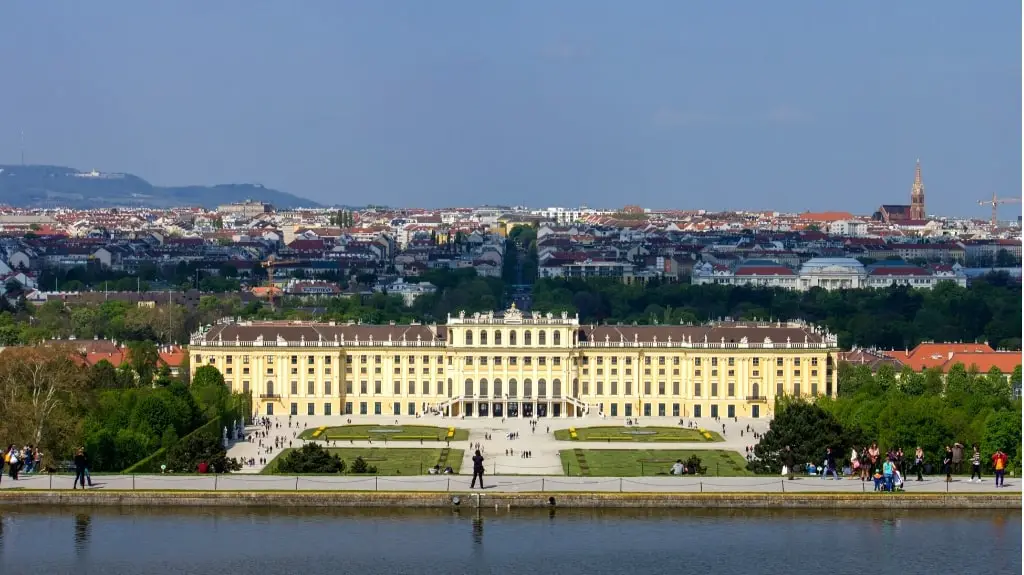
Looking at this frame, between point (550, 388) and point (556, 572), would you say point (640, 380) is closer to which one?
point (550, 388)

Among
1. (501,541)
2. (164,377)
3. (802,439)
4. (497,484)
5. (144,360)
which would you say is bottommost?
(501,541)

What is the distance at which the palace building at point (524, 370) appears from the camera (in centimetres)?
8456

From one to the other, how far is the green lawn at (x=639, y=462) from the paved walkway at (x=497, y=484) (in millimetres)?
3664

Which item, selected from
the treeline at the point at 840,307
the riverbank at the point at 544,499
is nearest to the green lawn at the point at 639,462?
the riverbank at the point at 544,499

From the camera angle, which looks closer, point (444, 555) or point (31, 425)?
point (444, 555)

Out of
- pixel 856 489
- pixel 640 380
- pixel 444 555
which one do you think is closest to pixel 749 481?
pixel 856 489

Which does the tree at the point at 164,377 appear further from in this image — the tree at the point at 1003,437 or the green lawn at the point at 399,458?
the tree at the point at 1003,437

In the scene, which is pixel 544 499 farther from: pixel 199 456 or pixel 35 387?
pixel 35 387

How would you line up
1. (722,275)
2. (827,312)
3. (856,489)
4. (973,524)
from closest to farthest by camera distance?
1. (973,524)
2. (856,489)
3. (827,312)
4. (722,275)

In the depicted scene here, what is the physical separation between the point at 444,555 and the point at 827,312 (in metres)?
87.3

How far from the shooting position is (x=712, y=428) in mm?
78750

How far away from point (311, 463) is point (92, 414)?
8.46 metres

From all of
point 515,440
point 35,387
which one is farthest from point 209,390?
point 35,387

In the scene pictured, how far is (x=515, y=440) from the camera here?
73.2 metres
